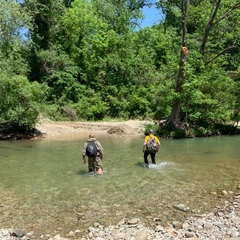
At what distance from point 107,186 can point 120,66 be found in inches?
1159

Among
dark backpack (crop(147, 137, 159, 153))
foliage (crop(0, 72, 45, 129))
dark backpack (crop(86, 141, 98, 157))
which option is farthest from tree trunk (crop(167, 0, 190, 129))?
dark backpack (crop(86, 141, 98, 157))

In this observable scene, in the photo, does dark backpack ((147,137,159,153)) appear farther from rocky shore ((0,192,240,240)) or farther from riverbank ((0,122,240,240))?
rocky shore ((0,192,240,240))

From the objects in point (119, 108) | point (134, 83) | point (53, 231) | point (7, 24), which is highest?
point (7, 24)

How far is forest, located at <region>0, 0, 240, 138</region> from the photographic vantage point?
2569cm

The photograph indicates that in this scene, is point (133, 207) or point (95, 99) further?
point (95, 99)

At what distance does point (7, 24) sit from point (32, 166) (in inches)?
596

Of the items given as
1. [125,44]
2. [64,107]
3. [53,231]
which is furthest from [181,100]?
[53,231]

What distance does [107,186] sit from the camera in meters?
11.2

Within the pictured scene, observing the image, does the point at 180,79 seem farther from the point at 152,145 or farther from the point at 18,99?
the point at 152,145

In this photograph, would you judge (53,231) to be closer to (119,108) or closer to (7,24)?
(7,24)

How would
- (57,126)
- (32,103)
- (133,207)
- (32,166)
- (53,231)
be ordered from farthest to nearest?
(57,126)
(32,103)
(32,166)
(133,207)
(53,231)

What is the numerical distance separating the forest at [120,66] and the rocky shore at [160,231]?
17.0m

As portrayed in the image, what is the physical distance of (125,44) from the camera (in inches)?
1626

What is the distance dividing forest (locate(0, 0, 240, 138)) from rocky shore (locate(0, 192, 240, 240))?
17016 millimetres
